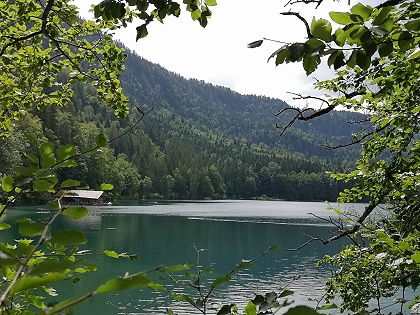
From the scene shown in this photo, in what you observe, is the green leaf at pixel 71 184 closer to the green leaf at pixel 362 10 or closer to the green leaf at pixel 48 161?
the green leaf at pixel 48 161

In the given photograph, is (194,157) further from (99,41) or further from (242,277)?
(99,41)

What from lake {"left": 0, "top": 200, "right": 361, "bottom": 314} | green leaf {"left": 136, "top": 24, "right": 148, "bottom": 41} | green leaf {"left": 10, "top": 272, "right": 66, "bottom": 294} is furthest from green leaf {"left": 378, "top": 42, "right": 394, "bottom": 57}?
lake {"left": 0, "top": 200, "right": 361, "bottom": 314}

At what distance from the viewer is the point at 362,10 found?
3.34 feet

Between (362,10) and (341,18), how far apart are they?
0.06 m

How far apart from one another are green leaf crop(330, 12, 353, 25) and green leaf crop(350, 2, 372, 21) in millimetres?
20

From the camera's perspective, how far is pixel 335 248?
Answer: 32.6 metres

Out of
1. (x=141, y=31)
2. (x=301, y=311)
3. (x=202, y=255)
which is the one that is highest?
(x=141, y=31)

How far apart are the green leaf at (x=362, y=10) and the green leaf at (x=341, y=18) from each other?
20mm

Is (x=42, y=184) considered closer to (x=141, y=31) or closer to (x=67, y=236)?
(x=67, y=236)

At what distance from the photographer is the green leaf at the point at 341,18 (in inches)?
39.2

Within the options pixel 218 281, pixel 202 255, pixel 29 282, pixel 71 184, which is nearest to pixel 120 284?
pixel 29 282

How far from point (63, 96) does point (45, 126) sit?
68921mm

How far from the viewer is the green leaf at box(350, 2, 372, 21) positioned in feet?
3.32

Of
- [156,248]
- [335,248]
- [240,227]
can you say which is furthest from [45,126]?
[335,248]
